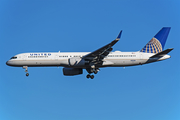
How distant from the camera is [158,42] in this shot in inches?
2386

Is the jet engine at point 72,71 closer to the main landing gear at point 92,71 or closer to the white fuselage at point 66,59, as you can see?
the main landing gear at point 92,71

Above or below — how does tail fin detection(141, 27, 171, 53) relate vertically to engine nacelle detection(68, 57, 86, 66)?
above

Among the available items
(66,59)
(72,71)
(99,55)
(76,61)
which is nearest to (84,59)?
(76,61)

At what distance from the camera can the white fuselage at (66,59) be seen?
183 feet

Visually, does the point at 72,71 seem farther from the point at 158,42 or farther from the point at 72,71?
the point at 158,42

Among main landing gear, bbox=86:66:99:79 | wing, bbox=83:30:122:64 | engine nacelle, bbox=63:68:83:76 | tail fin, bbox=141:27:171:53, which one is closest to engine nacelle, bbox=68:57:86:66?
wing, bbox=83:30:122:64

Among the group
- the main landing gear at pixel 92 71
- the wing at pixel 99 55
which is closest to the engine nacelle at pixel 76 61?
the wing at pixel 99 55

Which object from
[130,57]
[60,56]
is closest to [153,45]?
[130,57]

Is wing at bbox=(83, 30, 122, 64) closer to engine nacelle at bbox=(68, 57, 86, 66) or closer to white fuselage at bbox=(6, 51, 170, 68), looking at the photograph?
engine nacelle at bbox=(68, 57, 86, 66)

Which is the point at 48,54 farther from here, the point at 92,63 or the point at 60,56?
the point at 92,63

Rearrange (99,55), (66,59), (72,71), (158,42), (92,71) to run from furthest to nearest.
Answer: (158,42)
(72,71)
(92,71)
(66,59)
(99,55)

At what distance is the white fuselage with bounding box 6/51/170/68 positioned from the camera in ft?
183

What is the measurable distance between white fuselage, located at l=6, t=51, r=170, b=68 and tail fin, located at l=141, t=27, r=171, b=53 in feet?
8.69

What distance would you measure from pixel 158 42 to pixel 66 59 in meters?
18.5
